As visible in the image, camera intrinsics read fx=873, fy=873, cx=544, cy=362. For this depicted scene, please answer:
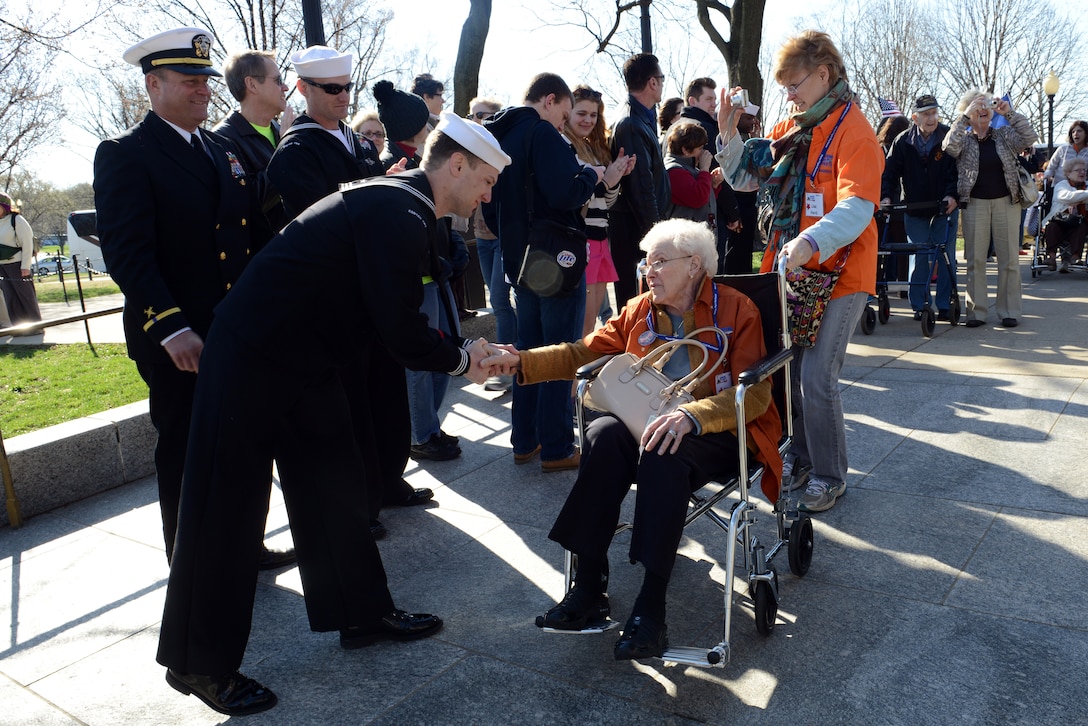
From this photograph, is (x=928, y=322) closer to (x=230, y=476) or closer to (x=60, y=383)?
(x=230, y=476)

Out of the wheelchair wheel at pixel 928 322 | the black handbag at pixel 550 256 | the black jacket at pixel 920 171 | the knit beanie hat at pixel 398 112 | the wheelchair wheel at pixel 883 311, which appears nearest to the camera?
the black handbag at pixel 550 256

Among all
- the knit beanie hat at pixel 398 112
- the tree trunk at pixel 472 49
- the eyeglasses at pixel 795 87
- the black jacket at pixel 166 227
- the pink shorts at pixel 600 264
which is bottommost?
the pink shorts at pixel 600 264

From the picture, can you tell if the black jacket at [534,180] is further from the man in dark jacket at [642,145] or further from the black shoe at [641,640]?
the black shoe at [641,640]

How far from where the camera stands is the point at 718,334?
128 inches

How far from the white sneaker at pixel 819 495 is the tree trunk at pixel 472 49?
11336mm

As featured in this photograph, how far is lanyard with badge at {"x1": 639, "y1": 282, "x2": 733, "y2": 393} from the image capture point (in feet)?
10.7

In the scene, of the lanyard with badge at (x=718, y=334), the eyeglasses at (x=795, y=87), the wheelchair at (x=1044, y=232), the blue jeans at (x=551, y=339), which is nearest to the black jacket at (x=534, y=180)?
the blue jeans at (x=551, y=339)

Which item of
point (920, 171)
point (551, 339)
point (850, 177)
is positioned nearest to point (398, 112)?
point (551, 339)

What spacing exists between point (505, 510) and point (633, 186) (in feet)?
8.26

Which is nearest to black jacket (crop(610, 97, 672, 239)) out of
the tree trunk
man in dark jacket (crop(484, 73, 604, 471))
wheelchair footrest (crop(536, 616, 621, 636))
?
man in dark jacket (crop(484, 73, 604, 471))

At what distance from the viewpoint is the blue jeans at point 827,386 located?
3955 millimetres

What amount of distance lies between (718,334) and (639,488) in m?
0.72

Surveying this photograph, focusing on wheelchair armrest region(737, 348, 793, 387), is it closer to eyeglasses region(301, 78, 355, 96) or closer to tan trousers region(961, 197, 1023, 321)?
eyeglasses region(301, 78, 355, 96)

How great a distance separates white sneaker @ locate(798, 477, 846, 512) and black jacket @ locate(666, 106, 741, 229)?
358cm
